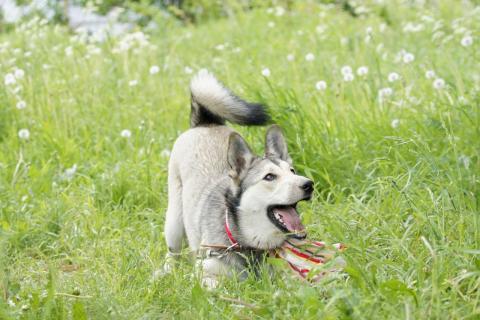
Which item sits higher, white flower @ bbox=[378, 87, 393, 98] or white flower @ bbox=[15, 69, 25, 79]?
white flower @ bbox=[15, 69, 25, 79]

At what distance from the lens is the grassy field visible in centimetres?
321

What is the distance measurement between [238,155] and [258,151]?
1156mm

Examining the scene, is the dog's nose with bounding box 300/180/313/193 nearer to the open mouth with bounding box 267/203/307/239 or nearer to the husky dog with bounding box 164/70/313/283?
the husky dog with bounding box 164/70/313/283

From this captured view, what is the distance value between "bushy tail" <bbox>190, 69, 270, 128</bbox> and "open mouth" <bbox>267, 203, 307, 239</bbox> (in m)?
0.80

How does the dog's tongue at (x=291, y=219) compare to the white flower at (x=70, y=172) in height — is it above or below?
above

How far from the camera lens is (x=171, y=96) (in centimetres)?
673

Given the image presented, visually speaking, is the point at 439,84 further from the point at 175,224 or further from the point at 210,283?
the point at 210,283

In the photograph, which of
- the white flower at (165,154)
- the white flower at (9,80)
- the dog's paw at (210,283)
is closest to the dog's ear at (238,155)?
the dog's paw at (210,283)

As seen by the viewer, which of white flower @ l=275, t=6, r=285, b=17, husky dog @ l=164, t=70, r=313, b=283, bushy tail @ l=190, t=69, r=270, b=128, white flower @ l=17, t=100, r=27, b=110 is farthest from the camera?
white flower @ l=275, t=6, r=285, b=17

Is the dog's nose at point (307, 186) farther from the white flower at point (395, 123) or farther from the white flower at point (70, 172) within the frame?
the white flower at point (70, 172)

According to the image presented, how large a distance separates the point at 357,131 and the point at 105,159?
1.87 metres

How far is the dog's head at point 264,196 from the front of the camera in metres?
3.71

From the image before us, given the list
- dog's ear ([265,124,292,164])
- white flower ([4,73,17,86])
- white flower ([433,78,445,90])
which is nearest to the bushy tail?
dog's ear ([265,124,292,164])

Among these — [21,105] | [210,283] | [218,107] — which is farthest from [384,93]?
[21,105]
